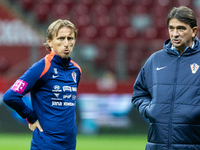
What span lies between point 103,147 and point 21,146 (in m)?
1.74

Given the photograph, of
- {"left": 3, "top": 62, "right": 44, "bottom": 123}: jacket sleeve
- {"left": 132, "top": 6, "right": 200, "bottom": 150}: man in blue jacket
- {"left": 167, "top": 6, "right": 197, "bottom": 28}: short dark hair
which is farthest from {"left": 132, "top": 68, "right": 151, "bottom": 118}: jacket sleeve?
{"left": 3, "top": 62, "right": 44, "bottom": 123}: jacket sleeve

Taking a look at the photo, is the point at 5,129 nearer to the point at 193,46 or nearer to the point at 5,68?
the point at 5,68

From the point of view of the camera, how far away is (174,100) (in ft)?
11.5

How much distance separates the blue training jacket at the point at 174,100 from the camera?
344 cm

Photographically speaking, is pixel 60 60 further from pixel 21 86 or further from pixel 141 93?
pixel 141 93

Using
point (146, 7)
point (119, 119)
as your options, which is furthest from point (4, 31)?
point (119, 119)

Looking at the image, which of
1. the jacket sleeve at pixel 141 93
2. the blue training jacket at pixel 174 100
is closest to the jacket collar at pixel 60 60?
the jacket sleeve at pixel 141 93

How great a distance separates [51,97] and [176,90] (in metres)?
1.18

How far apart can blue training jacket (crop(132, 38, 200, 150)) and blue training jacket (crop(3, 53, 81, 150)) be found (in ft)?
2.39

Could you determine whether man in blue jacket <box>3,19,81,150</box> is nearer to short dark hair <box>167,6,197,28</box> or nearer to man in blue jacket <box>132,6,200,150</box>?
man in blue jacket <box>132,6,200,150</box>

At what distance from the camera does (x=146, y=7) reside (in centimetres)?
1527

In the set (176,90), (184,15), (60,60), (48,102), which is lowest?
(48,102)

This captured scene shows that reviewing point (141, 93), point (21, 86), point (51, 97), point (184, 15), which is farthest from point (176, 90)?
point (21, 86)

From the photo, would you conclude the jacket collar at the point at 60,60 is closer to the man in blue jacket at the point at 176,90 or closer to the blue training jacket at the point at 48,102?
the blue training jacket at the point at 48,102
